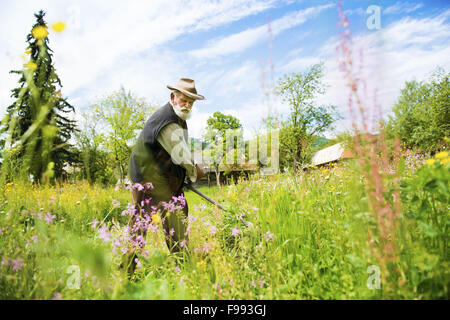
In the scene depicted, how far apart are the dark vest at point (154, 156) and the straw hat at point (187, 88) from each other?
0.99 feet

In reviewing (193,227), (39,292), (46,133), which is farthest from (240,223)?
(46,133)

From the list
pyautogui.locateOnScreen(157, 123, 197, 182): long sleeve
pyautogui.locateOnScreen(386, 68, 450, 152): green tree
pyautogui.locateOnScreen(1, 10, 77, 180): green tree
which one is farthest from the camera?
pyautogui.locateOnScreen(386, 68, 450, 152): green tree

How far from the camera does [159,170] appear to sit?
281 centimetres

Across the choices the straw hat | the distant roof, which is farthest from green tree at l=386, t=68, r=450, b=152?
the straw hat

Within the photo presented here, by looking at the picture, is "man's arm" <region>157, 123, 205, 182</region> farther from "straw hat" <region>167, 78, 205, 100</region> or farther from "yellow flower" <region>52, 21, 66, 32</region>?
"yellow flower" <region>52, 21, 66, 32</region>

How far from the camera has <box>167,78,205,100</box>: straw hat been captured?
294 centimetres

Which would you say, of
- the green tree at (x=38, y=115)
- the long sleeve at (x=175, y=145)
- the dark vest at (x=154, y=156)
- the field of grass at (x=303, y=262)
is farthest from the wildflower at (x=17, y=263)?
the long sleeve at (x=175, y=145)

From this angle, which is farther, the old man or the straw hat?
the straw hat

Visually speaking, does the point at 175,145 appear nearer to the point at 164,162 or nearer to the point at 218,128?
the point at 164,162

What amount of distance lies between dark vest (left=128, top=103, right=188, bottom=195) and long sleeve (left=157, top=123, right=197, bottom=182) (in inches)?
2.5

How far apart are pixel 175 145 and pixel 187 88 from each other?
2.81ft

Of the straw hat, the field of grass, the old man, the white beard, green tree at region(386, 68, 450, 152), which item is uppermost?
green tree at region(386, 68, 450, 152)

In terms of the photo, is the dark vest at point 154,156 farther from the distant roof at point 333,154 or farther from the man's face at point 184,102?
the distant roof at point 333,154

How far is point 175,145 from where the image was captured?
107 inches
